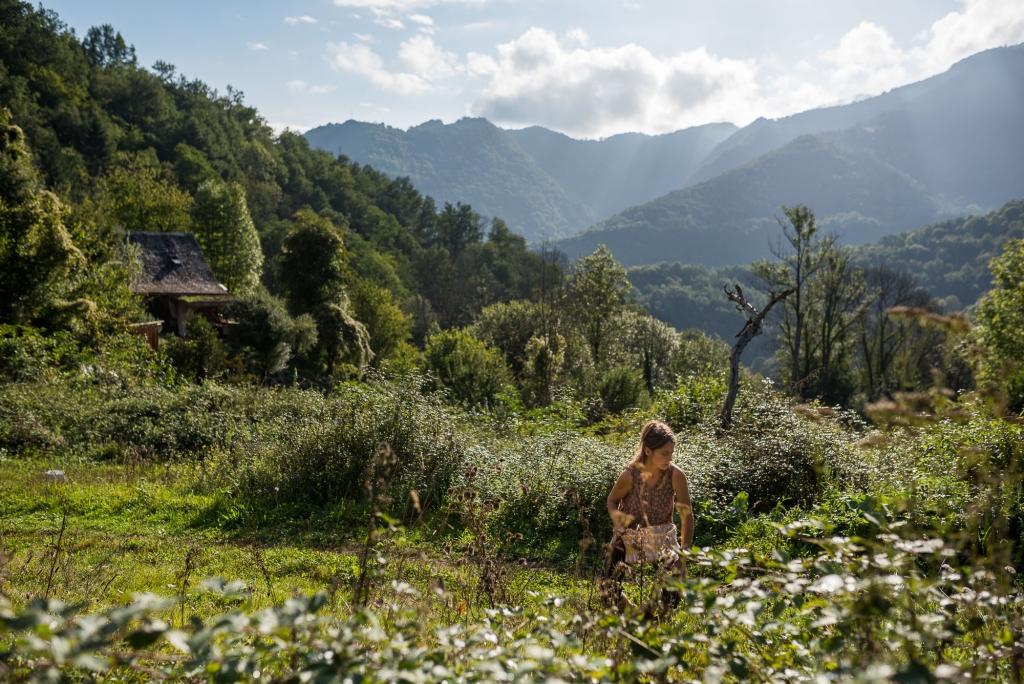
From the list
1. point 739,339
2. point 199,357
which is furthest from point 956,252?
point 199,357

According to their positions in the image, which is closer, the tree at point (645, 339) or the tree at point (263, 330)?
the tree at point (263, 330)

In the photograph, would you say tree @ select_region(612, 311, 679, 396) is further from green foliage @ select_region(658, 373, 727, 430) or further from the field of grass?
the field of grass

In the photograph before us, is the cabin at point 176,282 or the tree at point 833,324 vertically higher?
the cabin at point 176,282

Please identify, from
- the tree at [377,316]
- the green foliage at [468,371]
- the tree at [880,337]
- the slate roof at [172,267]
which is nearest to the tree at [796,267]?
the tree at [880,337]

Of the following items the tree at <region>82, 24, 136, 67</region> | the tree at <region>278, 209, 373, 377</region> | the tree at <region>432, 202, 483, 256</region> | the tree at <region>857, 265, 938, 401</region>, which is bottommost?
the tree at <region>857, 265, 938, 401</region>

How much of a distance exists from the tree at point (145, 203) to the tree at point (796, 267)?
3726 cm

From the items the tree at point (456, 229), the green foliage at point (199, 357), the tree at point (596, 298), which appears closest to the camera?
the green foliage at point (199, 357)

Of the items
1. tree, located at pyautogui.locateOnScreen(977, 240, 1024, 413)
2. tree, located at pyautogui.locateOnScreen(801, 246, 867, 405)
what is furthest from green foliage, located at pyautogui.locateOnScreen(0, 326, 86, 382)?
tree, located at pyautogui.locateOnScreen(801, 246, 867, 405)

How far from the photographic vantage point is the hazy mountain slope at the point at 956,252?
76375mm

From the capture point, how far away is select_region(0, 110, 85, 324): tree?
45.6 ft

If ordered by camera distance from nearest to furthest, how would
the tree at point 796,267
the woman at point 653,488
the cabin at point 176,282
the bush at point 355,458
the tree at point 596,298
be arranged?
the woman at point 653,488 < the bush at point 355,458 < the cabin at point 176,282 < the tree at point 596,298 < the tree at point 796,267

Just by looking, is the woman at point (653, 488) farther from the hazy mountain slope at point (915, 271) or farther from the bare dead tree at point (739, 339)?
the hazy mountain slope at point (915, 271)

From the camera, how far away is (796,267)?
3294 cm

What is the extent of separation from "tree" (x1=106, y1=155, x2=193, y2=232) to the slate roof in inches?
522
